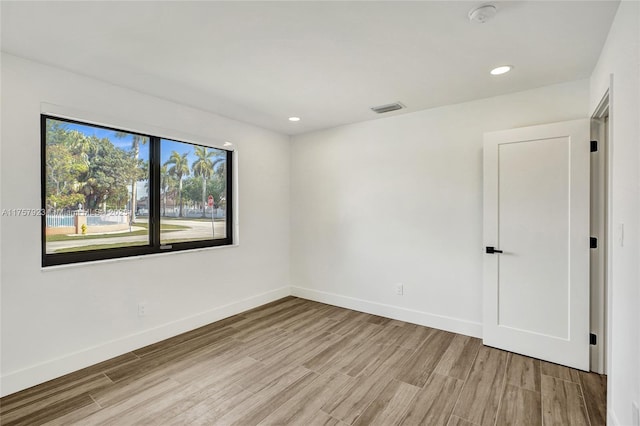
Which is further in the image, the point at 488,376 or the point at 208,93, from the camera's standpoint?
the point at 208,93

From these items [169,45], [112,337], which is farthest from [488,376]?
[169,45]

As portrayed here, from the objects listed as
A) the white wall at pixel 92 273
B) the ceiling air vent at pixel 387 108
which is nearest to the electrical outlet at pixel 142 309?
the white wall at pixel 92 273

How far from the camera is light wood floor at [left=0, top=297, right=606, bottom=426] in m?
2.01

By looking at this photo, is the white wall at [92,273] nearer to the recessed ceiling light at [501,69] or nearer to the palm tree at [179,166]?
the palm tree at [179,166]

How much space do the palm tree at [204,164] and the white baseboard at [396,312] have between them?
1.97 metres

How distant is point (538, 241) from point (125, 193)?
393cm

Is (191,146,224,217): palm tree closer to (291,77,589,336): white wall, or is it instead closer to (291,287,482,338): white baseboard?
(291,77,589,336): white wall

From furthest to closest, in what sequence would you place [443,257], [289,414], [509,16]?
[443,257], [289,414], [509,16]

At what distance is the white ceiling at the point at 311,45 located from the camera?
1771 mm

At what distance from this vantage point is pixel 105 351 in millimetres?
2732

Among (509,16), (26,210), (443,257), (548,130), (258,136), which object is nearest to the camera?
(509,16)

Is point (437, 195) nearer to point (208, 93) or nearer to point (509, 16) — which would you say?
point (509, 16)

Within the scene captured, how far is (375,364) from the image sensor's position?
270 centimetres

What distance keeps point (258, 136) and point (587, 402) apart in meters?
4.20
